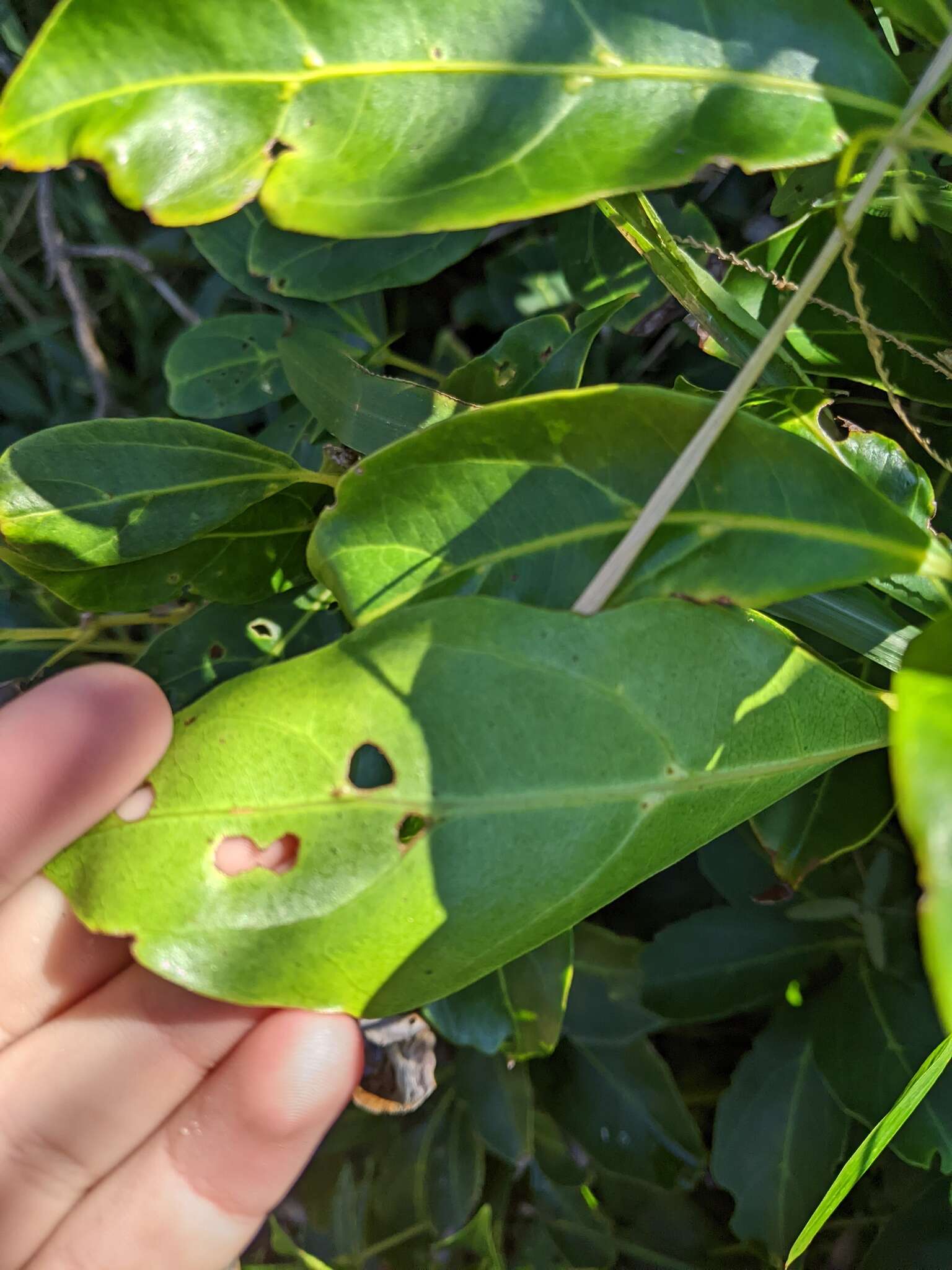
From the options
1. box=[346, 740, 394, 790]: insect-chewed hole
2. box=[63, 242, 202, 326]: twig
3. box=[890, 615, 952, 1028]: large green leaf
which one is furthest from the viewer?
box=[63, 242, 202, 326]: twig

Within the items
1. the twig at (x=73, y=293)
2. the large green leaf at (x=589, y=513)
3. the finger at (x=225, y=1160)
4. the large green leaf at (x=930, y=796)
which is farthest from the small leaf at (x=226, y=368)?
the large green leaf at (x=930, y=796)

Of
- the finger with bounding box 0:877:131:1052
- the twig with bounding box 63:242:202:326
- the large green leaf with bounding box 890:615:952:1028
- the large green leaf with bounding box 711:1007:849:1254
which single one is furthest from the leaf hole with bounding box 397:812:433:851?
the twig with bounding box 63:242:202:326

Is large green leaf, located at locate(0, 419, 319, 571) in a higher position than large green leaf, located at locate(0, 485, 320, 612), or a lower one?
higher

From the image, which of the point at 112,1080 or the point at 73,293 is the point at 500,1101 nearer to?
the point at 112,1080

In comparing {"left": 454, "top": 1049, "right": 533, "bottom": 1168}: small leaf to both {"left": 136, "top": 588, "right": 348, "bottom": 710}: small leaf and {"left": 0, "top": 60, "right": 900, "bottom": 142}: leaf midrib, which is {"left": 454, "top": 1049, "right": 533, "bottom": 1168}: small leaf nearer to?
{"left": 136, "top": 588, "right": 348, "bottom": 710}: small leaf

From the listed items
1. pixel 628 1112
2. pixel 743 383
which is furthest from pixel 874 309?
pixel 628 1112

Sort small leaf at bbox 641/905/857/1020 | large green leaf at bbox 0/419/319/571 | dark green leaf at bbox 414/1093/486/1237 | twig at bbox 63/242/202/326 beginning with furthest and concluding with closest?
twig at bbox 63/242/202/326 < dark green leaf at bbox 414/1093/486/1237 < small leaf at bbox 641/905/857/1020 < large green leaf at bbox 0/419/319/571

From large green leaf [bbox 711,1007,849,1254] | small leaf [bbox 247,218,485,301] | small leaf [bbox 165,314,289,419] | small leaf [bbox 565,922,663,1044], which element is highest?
small leaf [bbox 247,218,485,301]
